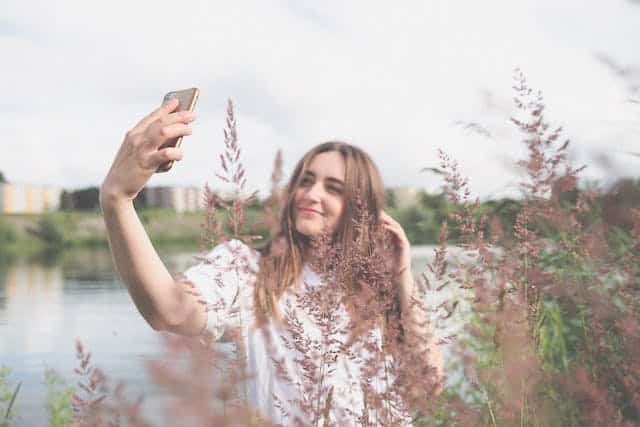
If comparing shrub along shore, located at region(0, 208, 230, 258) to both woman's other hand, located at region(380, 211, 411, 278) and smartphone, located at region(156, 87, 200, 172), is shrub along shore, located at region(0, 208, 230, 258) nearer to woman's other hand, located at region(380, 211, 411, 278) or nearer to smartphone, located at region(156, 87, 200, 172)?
woman's other hand, located at region(380, 211, 411, 278)

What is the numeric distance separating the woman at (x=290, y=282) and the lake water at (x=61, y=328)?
15.3 inches

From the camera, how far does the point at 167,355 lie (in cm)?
95

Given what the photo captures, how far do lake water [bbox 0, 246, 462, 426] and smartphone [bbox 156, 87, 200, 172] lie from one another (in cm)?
53

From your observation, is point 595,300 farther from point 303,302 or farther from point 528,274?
point 303,302

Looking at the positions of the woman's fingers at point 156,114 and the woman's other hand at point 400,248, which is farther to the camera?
the woman's other hand at point 400,248

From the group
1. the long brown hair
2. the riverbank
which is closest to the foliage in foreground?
the long brown hair

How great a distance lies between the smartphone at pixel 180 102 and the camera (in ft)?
6.14

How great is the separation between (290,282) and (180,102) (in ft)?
5.61

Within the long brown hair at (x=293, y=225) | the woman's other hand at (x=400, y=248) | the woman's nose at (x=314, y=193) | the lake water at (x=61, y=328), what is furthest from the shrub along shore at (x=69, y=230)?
the woman's other hand at (x=400, y=248)

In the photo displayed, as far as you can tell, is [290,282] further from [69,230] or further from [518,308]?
[69,230]

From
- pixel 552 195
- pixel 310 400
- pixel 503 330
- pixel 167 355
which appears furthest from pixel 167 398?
pixel 552 195

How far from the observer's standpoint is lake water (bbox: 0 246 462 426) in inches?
473

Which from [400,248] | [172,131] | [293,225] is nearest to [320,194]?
[293,225]

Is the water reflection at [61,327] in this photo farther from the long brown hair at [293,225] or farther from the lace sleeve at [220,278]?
the long brown hair at [293,225]
